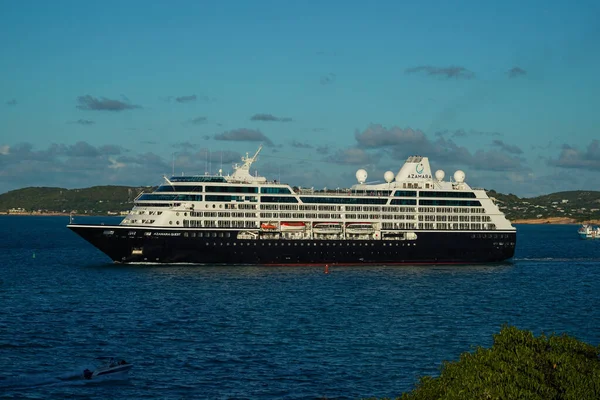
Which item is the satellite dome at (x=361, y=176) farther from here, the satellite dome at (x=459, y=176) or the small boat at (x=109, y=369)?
the small boat at (x=109, y=369)

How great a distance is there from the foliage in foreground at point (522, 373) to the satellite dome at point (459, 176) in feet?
249

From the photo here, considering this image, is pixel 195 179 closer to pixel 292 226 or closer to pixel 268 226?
pixel 268 226

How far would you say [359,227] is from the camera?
95.3 metres

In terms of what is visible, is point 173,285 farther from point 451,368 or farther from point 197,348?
point 451,368

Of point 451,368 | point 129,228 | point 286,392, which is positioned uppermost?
point 129,228

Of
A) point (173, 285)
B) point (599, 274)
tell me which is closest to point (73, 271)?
point (173, 285)

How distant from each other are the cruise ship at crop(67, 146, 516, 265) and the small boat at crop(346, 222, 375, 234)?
0.41 ft

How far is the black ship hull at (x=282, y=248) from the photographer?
282 ft

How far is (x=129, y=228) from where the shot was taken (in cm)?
8512

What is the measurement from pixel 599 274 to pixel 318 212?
35.2 meters

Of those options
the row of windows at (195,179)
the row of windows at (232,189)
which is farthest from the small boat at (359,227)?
the row of windows at (195,179)

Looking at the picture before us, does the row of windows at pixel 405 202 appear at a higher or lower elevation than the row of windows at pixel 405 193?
lower

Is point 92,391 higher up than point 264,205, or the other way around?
point 264,205

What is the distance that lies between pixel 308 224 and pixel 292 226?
2.18 meters
